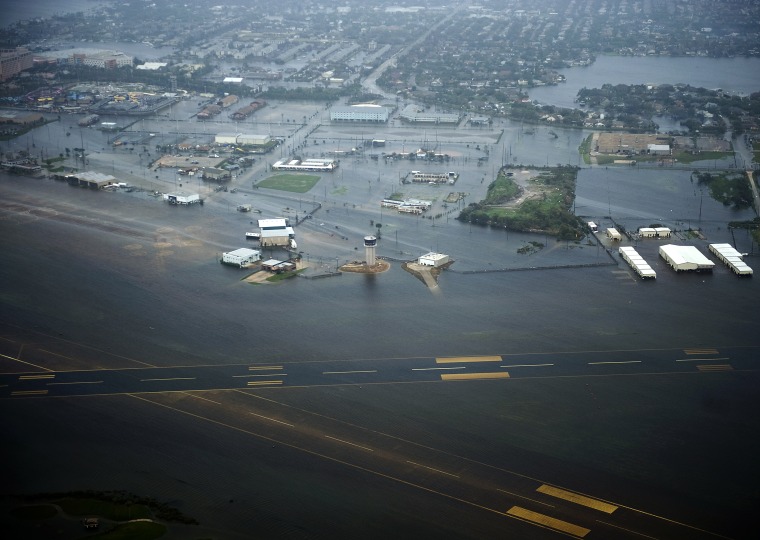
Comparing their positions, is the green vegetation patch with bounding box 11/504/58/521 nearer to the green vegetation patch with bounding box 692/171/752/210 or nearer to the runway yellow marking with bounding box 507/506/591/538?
the runway yellow marking with bounding box 507/506/591/538

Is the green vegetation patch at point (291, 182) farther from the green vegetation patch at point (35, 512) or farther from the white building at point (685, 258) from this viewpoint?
the green vegetation patch at point (35, 512)

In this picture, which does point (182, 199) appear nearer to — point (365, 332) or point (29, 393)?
point (365, 332)

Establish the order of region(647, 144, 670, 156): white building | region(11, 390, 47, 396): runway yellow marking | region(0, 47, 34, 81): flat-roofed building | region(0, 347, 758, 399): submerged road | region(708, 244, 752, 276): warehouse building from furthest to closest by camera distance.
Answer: region(0, 47, 34, 81): flat-roofed building, region(647, 144, 670, 156): white building, region(708, 244, 752, 276): warehouse building, region(0, 347, 758, 399): submerged road, region(11, 390, 47, 396): runway yellow marking

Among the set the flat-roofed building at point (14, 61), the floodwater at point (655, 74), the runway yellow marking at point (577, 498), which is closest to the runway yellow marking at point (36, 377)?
the runway yellow marking at point (577, 498)

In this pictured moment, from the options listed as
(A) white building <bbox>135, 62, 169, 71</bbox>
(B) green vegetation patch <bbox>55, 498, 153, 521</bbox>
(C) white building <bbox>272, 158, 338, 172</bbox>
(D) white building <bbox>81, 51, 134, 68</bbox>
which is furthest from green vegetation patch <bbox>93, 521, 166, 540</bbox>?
(D) white building <bbox>81, 51, 134, 68</bbox>

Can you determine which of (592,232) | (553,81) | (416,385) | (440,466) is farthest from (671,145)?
(440,466)

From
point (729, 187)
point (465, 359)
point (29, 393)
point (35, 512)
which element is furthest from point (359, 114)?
point (35, 512)
